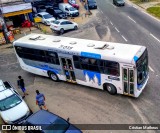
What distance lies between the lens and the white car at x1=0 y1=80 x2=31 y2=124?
1416cm

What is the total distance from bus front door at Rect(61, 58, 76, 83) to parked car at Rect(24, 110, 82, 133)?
5.38 metres

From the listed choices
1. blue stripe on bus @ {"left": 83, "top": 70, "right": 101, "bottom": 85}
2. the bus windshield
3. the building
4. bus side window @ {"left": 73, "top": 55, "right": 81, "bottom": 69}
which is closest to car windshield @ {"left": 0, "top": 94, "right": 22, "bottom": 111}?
bus side window @ {"left": 73, "top": 55, "right": 81, "bottom": 69}

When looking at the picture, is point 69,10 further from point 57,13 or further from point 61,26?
point 61,26

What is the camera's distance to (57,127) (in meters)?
11.9

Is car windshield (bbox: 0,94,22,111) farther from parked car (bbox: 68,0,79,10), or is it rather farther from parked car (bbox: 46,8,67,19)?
parked car (bbox: 68,0,79,10)

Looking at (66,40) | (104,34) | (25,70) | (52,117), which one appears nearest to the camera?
(52,117)

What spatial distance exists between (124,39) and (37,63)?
455 inches

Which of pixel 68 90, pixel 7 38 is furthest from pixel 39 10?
pixel 68 90

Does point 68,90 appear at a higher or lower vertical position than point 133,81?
lower

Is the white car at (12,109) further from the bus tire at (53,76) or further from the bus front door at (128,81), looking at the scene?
the bus front door at (128,81)

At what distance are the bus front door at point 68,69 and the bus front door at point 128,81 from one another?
417cm

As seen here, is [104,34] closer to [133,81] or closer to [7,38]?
[7,38]

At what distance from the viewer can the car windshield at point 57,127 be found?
1166cm

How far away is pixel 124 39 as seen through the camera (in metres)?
27.0
